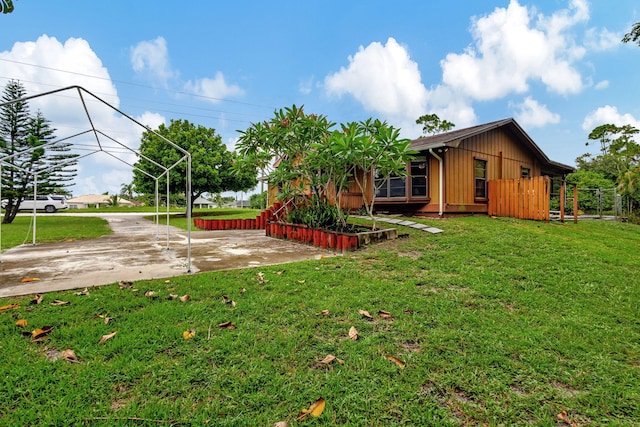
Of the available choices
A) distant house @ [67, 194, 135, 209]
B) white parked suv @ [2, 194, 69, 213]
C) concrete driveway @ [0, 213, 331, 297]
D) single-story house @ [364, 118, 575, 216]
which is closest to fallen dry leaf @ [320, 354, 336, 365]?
concrete driveway @ [0, 213, 331, 297]

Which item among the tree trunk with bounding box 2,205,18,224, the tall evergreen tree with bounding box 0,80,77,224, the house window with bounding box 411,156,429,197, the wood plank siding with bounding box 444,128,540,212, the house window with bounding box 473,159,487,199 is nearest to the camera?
the wood plank siding with bounding box 444,128,540,212

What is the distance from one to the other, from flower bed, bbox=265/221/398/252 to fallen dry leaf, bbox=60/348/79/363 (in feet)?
14.9

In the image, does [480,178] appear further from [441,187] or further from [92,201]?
[92,201]

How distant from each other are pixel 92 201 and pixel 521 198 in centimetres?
7172

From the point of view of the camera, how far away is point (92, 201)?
193 ft

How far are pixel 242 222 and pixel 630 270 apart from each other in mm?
10956

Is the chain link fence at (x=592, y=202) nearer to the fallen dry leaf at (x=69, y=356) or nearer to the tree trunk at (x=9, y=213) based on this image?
the fallen dry leaf at (x=69, y=356)

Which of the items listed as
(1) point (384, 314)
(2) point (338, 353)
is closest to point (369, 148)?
(1) point (384, 314)

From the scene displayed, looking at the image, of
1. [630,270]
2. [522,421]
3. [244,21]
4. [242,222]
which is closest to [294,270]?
[522,421]

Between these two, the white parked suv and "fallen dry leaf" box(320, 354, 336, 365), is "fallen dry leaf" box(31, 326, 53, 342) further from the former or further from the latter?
the white parked suv

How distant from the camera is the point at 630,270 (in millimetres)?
4371

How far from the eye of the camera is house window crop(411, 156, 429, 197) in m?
10.5

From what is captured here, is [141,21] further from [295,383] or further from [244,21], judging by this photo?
[295,383]

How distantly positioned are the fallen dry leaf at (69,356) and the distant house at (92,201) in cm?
6103
